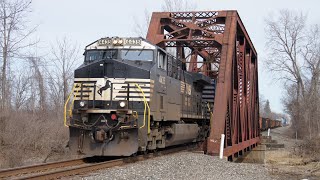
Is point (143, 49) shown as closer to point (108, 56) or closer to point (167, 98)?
point (108, 56)

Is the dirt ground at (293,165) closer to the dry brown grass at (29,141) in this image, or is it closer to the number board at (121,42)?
the number board at (121,42)

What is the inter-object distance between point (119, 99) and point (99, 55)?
2001 mm

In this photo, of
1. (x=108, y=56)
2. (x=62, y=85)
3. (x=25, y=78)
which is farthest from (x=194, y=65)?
A: (x=62, y=85)

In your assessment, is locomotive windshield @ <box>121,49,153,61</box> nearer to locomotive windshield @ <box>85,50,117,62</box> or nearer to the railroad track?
locomotive windshield @ <box>85,50,117,62</box>

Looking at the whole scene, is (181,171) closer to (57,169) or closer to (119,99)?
(119,99)

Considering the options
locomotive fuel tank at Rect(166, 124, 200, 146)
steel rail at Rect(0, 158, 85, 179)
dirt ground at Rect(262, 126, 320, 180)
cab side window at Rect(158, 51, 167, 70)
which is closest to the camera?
steel rail at Rect(0, 158, 85, 179)

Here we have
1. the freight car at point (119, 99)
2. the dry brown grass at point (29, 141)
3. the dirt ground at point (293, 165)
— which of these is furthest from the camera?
the dry brown grass at point (29, 141)

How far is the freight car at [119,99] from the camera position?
1230 cm

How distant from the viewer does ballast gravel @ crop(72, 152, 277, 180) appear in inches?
387

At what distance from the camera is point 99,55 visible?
13.7 meters

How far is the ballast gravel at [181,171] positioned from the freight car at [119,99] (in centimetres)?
108

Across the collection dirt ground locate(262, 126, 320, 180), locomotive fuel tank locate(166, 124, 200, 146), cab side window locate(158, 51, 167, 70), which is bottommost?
dirt ground locate(262, 126, 320, 180)

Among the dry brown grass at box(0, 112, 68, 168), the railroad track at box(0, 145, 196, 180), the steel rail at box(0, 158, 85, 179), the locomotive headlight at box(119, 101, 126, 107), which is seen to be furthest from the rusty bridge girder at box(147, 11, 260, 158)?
the dry brown grass at box(0, 112, 68, 168)

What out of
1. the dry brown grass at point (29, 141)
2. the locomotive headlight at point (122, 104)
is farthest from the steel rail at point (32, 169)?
the dry brown grass at point (29, 141)
